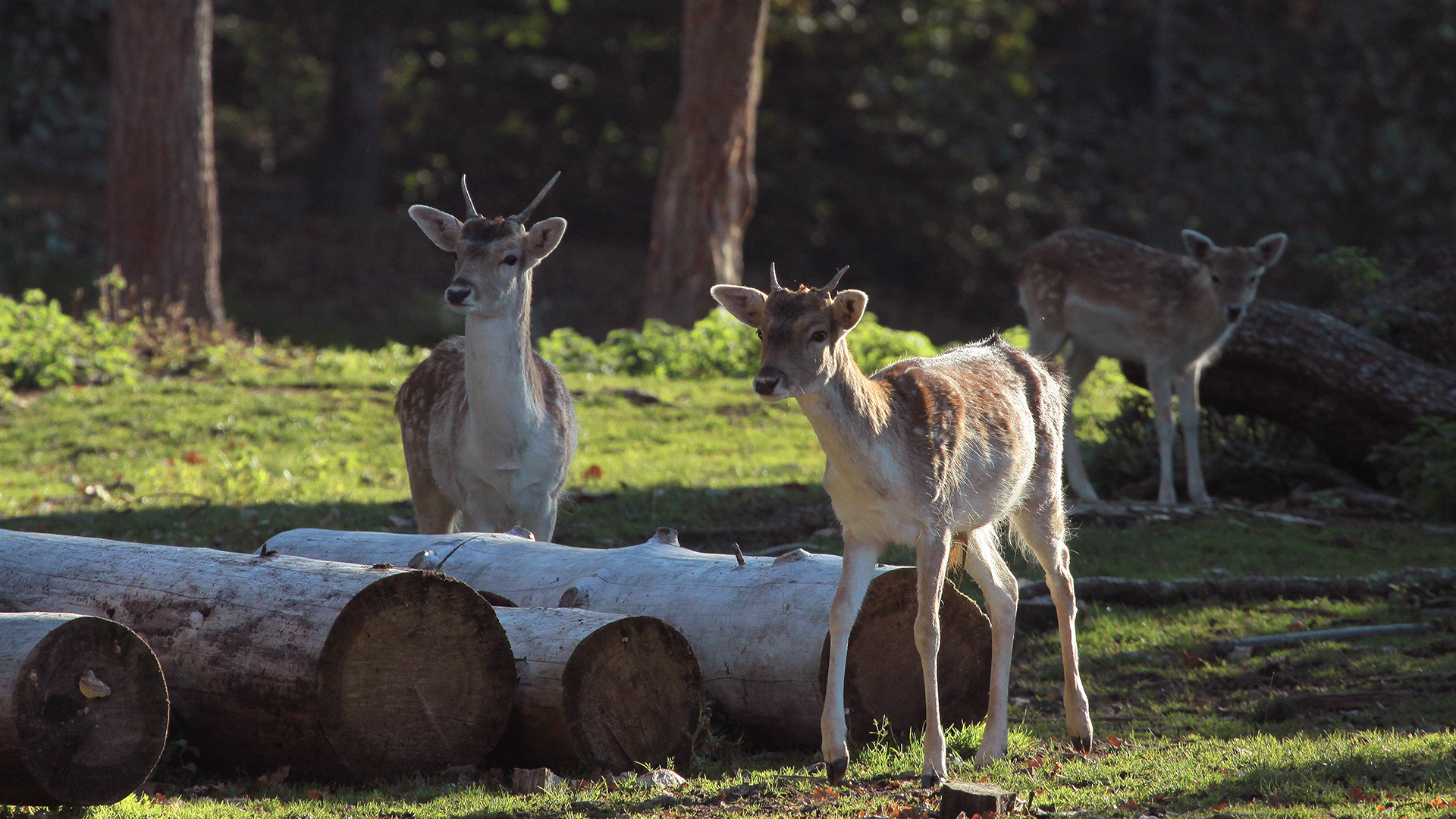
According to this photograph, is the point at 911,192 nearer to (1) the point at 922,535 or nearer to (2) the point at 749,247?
(2) the point at 749,247

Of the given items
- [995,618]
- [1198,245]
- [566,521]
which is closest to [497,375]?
[566,521]

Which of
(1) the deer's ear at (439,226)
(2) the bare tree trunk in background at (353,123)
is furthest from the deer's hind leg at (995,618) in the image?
(2) the bare tree trunk in background at (353,123)

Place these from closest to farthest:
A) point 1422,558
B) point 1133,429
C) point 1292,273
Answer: point 1422,558, point 1133,429, point 1292,273

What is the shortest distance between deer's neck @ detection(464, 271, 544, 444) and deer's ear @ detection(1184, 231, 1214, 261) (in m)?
6.18

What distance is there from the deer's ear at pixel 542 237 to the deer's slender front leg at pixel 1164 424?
527 centimetres

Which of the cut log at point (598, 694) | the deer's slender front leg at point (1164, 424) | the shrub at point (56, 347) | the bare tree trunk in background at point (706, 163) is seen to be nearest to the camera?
the cut log at point (598, 694)

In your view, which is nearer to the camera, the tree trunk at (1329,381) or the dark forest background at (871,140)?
the tree trunk at (1329,381)

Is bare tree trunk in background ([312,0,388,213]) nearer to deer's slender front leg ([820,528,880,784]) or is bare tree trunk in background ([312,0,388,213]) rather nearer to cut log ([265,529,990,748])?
cut log ([265,529,990,748])

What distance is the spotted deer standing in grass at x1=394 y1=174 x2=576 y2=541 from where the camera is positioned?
24.8 feet

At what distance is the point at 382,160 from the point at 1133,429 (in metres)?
20.7

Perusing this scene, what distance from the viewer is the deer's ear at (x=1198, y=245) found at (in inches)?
453

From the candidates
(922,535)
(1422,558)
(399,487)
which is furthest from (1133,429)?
(922,535)

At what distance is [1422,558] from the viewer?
9.37 m

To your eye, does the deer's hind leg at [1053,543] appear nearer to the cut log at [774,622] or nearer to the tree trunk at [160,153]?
the cut log at [774,622]
